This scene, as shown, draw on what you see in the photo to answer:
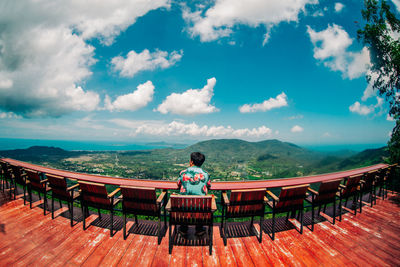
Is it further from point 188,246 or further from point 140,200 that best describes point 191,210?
point 140,200

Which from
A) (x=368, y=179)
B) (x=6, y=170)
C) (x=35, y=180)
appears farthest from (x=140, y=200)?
(x=368, y=179)

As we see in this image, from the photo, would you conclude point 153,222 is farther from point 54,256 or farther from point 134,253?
point 54,256

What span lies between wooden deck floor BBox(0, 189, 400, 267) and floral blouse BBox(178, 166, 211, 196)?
3.31 feet

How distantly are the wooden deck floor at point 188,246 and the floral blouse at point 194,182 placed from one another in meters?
1.01

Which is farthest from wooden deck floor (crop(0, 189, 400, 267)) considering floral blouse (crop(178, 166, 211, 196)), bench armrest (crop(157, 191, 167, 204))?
floral blouse (crop(178, 166, 211, 196))

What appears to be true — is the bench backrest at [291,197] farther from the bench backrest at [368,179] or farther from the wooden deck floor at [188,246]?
the bench backrest at [368,179]

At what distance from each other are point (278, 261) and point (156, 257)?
84.6 inches

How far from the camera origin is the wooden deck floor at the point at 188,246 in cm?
256

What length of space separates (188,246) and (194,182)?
4.01 ft

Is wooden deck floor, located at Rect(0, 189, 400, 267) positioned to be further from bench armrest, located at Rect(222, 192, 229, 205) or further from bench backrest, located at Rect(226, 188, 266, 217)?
bench armrest, located at Rect(222, 192, 229, 205)

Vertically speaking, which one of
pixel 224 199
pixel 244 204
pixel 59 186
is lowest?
pixel 244 204

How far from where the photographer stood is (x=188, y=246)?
9.57 feet

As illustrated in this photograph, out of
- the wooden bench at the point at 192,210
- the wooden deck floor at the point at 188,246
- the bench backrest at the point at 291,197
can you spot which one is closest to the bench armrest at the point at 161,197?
the wooden bench at the point at 192,210

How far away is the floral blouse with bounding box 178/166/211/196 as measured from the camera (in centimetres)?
308
